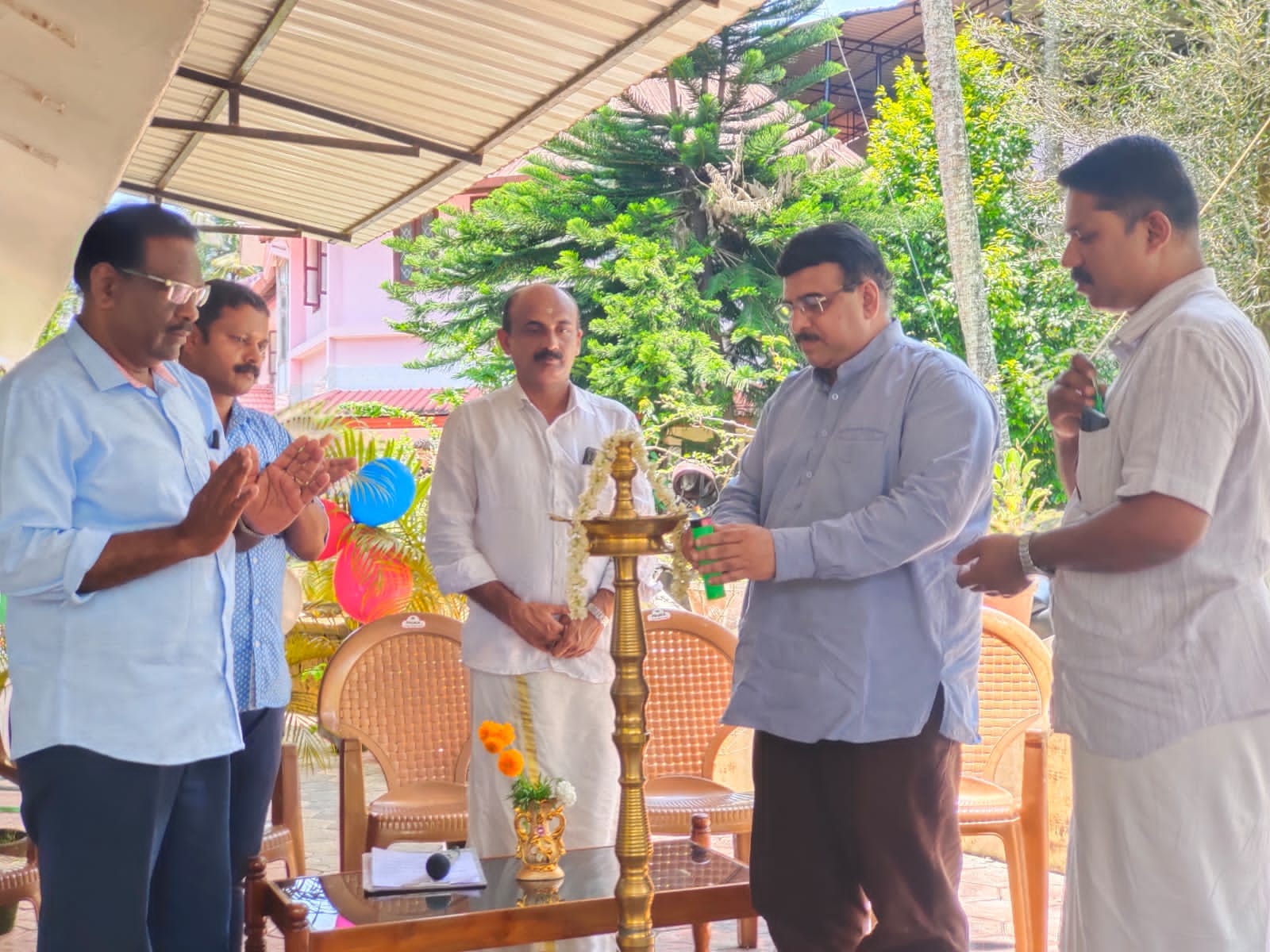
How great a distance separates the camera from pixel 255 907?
302cm

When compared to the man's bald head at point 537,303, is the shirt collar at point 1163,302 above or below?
below

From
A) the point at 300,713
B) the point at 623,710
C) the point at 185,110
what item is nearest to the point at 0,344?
the point at 185,110

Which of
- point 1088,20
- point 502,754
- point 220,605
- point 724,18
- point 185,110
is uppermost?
point 1088,20

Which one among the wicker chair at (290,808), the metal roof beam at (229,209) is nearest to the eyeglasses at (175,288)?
the wicker chair at (290,808)

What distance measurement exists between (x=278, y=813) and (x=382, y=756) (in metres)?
0.44

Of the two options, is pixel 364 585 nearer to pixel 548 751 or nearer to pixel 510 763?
pixel 548 751

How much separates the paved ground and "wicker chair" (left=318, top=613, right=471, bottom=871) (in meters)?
0.71

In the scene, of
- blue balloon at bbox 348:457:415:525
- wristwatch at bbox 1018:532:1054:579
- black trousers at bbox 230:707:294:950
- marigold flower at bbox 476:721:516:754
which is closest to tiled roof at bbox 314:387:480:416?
blue balloon at bbox 348:457:415:525

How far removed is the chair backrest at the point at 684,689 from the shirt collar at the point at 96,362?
96.1 inches

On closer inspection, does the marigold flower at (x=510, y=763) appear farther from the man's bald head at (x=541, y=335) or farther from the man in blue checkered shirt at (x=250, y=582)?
the man's bald head at (x=541, y=335)

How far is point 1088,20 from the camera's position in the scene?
10750 mm

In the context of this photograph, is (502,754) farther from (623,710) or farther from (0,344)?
(0,344)

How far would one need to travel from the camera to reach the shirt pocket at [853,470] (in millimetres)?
2822

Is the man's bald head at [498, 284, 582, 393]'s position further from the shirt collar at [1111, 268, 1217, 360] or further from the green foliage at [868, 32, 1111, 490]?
the green foliage at [868, 32, 1111, 490]
